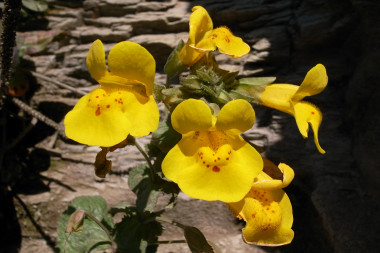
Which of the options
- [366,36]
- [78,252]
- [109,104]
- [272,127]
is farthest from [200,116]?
[366,36]

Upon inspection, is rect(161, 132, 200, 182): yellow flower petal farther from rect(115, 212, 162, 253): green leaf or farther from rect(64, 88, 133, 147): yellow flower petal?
rect(115, 212, 162, 253): green leaf

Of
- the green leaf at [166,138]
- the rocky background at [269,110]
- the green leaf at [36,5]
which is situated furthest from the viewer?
the green leaf at [36,5]

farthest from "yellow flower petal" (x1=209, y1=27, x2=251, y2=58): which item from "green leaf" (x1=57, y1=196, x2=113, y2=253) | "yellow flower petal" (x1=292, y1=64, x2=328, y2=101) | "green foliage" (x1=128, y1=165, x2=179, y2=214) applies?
"green leaf" (x1=57, y1=196, x2=113, y2=253)

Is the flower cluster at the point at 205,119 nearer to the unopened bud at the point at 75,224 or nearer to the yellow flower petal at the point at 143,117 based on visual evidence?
the yellow flower petal at the point at 143,117

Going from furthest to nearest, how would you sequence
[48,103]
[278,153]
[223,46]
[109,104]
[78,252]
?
[48,103] → [278,153] → [78,252] → [223,46] → [109,104]

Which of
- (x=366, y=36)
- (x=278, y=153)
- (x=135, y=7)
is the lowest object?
(x=278, y=153)

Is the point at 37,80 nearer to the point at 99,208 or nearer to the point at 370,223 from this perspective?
the point at 99,208

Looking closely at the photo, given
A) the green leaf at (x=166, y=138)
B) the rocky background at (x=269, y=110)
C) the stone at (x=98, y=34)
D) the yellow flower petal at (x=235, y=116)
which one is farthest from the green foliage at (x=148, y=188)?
the stone at (x=98, y=34)
